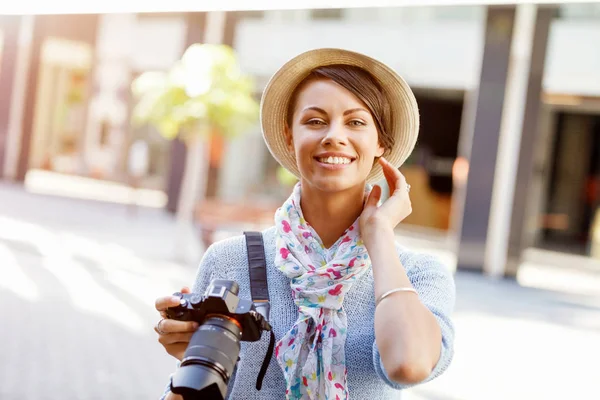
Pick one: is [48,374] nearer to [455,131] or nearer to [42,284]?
[42,284]

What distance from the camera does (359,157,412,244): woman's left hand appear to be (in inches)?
63.8

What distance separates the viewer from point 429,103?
1445cm

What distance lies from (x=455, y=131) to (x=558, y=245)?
3506mm

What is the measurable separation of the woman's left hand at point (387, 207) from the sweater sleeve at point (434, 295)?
11 cm

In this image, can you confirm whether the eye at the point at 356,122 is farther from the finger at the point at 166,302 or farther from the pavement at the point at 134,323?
the pavement at the point at 134,323

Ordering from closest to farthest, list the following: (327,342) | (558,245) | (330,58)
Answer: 1. (327,342)
2. (330,58)
3. (558,245)

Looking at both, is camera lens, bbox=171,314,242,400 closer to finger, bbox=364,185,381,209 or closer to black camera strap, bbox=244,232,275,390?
black camera strap, bbox=244,232,275,390

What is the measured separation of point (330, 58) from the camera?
1741 millimetres

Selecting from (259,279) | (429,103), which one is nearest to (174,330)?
(259,279)

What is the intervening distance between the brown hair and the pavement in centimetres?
344

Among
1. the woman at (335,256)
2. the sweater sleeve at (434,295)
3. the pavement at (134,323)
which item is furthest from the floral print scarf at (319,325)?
the pavement at (134,323)

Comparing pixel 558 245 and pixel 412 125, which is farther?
pixel 558 245

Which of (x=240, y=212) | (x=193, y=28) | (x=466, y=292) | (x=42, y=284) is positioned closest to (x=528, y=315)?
(x=466, y=292)

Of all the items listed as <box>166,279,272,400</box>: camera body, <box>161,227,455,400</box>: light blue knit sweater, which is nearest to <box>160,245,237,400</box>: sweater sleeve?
<box>161,227,455,400</box>: light blue knit sweater
